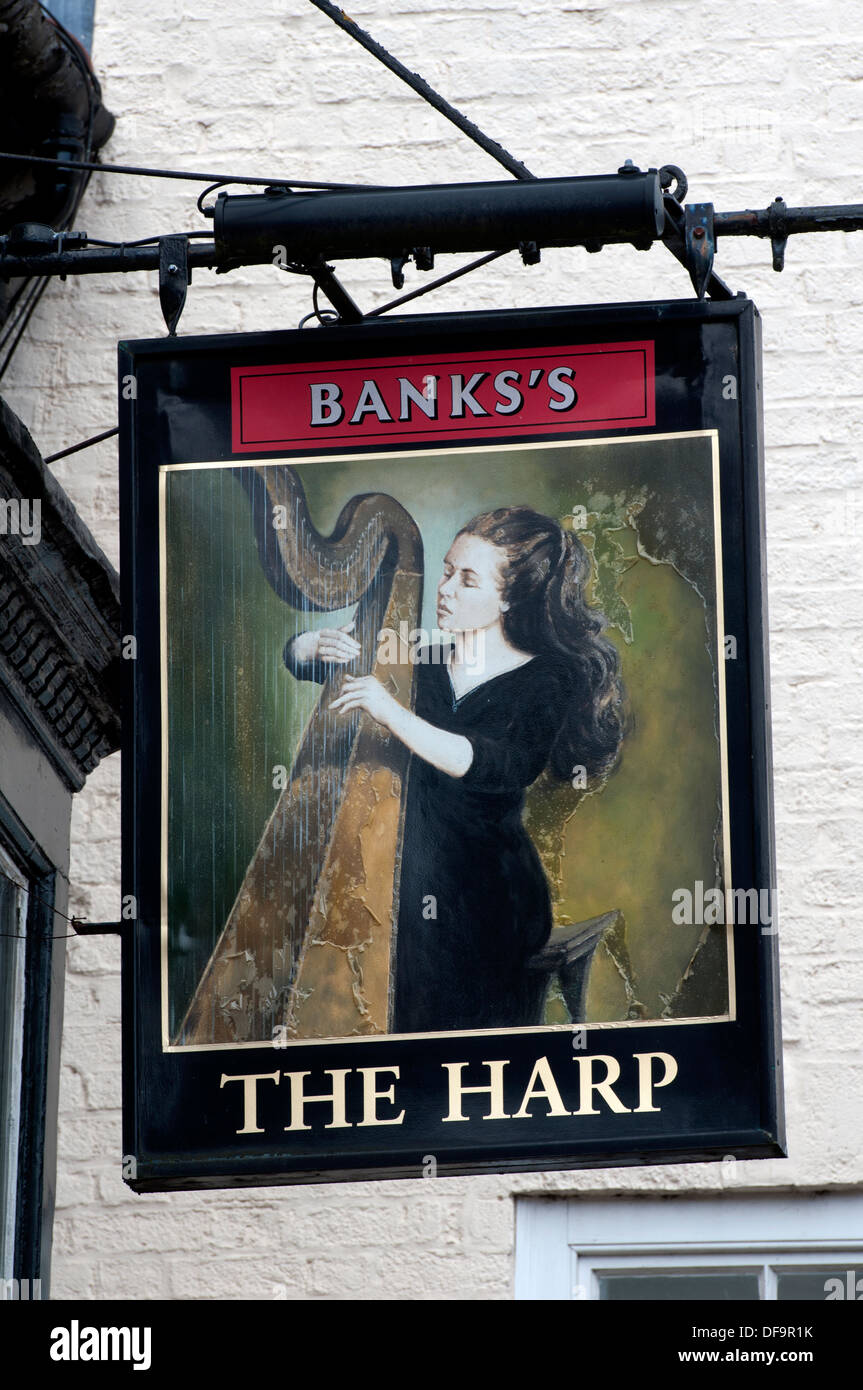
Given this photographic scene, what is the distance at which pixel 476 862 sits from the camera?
4652mm

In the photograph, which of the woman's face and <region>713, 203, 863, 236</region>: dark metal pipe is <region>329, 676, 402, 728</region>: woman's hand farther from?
<region>713, 203, 863, 236</region>: dark metal pipe

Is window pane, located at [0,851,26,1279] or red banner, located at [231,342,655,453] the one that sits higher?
red banner, located at [231,342,655,453]

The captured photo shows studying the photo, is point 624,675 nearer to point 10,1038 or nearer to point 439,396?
point 439,396

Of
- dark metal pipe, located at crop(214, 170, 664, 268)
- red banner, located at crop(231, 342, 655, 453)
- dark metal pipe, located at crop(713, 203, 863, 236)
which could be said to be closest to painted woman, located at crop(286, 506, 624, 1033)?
red banner, located at crop(231, 342, 655, 453)

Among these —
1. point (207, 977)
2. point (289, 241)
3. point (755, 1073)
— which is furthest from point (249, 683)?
point (755, 1073)

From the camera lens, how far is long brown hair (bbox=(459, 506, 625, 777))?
15.5 feet

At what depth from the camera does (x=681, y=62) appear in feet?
24.8

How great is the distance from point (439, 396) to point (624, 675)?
2.36ft

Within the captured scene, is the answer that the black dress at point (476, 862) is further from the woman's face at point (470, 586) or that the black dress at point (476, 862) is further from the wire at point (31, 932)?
the wire at point (31, 932)

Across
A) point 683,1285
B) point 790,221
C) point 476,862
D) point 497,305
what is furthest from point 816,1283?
point 497,305

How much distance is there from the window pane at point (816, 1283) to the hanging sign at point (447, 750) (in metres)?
1.96

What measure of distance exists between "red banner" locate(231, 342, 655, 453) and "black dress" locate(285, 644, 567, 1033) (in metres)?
0.49

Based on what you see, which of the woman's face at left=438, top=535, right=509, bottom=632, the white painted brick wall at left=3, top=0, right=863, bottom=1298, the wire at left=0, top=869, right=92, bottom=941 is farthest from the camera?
the white painted brick wall at left=3, top=0, right=863, bottom=1298

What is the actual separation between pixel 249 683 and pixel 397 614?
34 cm
